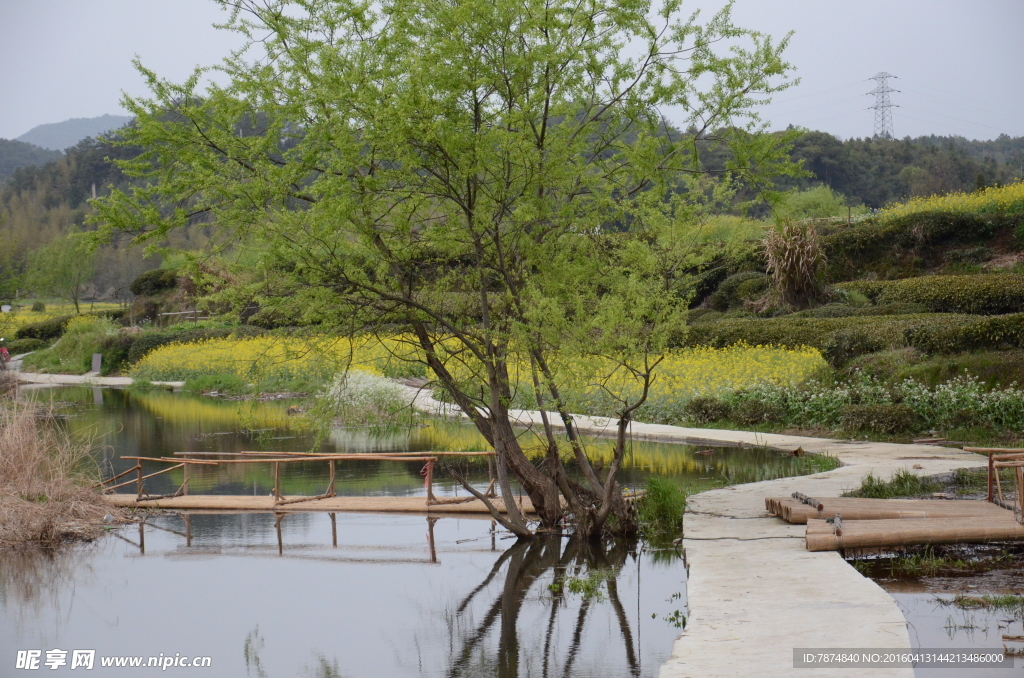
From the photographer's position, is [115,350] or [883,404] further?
[115,350]

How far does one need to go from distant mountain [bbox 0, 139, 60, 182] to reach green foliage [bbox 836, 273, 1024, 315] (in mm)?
111218

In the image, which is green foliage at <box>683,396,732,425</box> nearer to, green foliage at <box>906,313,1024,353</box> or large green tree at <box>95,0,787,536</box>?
green foliage at <box>906,313,1024,353</box>

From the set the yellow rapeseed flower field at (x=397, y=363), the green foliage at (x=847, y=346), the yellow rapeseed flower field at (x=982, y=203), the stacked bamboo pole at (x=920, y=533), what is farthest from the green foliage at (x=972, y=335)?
the yellow rapeseed flower field at (x=982, y=203)

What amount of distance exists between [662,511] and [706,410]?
6.42 m

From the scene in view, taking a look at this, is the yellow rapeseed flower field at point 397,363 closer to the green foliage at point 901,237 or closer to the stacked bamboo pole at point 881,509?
the stacked bamboo pole at point 881,509

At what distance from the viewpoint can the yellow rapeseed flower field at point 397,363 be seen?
761 centimetres

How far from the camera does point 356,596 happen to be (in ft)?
23.1

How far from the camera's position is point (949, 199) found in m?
25.6

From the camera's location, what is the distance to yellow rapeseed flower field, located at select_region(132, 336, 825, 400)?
761 cm

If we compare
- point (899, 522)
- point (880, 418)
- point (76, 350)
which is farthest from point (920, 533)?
point (76, 350)

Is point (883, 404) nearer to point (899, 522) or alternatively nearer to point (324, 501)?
point (899, 522)

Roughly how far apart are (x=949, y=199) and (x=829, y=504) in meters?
21.1

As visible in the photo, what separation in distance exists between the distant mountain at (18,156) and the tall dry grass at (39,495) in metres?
113

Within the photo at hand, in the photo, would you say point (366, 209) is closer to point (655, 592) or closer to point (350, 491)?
point (655, 592)
